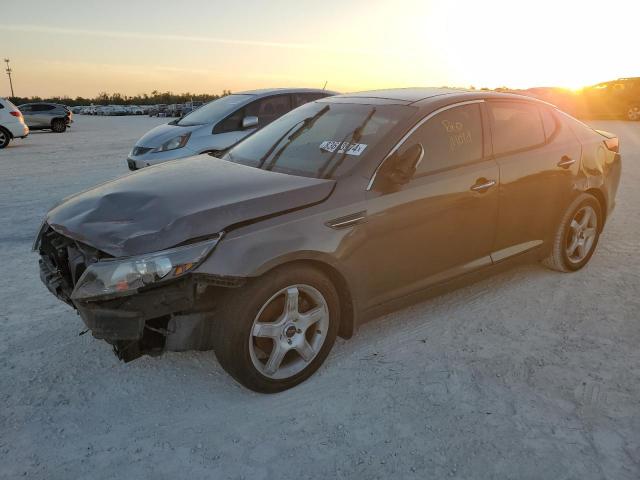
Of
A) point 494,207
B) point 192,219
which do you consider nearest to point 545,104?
point 494,207

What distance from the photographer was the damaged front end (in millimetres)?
2523

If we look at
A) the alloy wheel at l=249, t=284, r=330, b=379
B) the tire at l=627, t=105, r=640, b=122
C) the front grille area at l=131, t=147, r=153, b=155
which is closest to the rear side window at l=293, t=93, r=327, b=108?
the front grille area at l=131, t=147, r=153, b=155

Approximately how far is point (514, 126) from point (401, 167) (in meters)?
1.42

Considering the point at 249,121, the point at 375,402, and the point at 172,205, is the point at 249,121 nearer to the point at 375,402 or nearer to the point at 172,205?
the point at 172,205

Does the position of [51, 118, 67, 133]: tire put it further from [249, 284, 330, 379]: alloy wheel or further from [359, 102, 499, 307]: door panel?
[249, 284, 330, 379]: alloy wheel

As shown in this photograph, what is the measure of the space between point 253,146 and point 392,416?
7.33 feet

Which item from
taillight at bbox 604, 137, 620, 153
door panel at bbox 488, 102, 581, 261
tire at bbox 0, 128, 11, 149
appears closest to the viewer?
door panel at bbox 488, 102, 581, 261

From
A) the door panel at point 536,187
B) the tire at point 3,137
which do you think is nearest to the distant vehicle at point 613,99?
the door panel at point 536,187

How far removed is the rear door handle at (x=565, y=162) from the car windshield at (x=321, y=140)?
1.54 meters

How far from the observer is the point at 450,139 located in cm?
351

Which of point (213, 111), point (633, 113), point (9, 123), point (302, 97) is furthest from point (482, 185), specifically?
point (633, 113)

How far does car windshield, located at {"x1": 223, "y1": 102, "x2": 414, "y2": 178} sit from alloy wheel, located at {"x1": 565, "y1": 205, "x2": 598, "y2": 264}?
6.78 feet

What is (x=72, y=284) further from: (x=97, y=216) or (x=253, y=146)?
(x=253, y=146)

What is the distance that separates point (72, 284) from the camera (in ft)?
9.64
